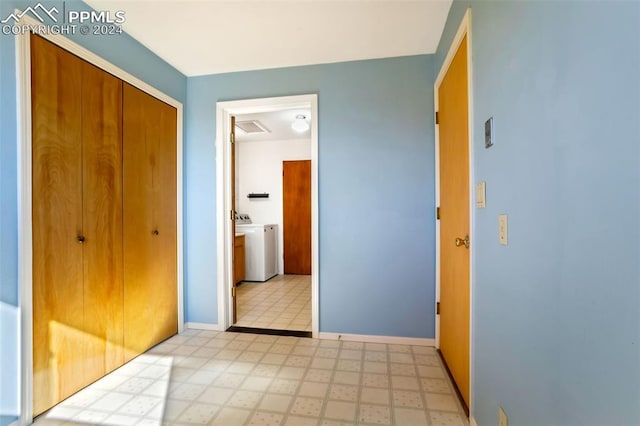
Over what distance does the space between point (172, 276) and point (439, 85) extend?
277 cm

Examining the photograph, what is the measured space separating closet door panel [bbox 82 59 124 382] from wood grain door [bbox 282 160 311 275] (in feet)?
10.3

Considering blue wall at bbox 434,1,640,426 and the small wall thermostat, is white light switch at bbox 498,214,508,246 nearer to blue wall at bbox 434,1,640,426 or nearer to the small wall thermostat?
blue wall at bbox 434,1,640,426

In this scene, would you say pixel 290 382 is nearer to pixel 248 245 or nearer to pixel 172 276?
pixel 172 276

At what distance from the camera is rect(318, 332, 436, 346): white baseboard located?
2273 mm

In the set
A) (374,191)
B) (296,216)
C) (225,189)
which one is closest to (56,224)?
(225,189)

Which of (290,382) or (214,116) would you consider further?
(214,116)

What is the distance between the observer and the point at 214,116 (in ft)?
8.58

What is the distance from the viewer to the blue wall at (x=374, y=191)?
227 centimetres

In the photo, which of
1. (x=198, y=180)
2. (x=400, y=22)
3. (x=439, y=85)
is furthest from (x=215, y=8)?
(x=439, y=85)

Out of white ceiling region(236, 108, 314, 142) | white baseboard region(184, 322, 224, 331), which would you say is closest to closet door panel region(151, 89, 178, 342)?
white baseboard region(184, 322, 224, 331)

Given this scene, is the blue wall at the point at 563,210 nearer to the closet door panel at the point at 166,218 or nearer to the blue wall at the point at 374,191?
the blue wall at the point at 374,191

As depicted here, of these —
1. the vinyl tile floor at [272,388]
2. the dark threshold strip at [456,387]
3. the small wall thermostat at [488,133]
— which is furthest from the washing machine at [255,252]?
the small wall thermostat at [488,133]

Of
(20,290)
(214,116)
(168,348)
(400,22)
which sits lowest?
(168,348)

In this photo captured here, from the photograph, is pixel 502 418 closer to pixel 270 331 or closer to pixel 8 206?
pixel 270 331
